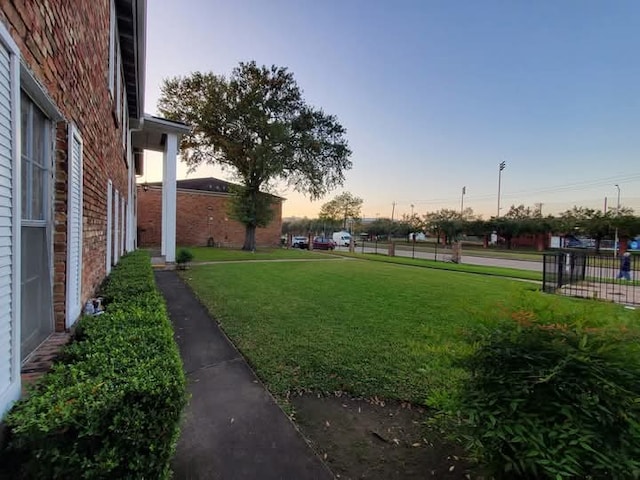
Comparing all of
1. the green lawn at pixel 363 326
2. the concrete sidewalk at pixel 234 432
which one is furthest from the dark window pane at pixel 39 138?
the green lawn at pixel 363 326

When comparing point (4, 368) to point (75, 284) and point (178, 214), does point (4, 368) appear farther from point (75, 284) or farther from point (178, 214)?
point (178, 214)

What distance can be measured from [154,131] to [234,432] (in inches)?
479

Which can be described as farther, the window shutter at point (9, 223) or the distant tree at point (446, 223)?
the distant tree at point (446, 223)

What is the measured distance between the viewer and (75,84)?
2.77 metres

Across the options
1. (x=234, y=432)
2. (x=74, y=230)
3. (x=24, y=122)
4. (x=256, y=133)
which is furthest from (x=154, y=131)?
(x=234, y=432)

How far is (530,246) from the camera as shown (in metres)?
44.9

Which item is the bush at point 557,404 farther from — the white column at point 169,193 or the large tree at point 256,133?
the large tree at point 256,133

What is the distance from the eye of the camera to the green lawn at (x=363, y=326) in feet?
7.28

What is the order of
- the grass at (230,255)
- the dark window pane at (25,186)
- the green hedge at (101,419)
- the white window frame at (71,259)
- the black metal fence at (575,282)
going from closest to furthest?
the green hedge at (101,419), the dark window pane at (25,186), the white window frame at (71,259), the black metal fence at (575,282), the grass at (230,255)

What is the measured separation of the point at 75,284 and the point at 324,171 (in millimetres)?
20661

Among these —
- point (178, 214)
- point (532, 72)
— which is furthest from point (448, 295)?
point (178, 214)

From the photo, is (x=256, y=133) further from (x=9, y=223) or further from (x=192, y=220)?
(x=9, y=223)

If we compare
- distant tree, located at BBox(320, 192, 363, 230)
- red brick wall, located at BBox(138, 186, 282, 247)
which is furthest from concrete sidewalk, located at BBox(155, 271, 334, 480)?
distant tree, located at BBox(320, 192, 363, 230)

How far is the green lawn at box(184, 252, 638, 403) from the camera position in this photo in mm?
2219
